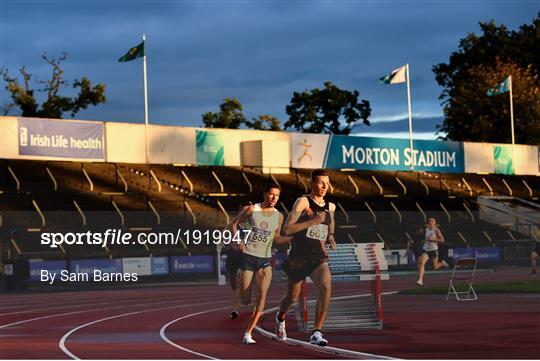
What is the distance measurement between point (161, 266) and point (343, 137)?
19.5 metres

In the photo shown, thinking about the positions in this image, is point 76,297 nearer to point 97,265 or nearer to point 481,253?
point 97,265

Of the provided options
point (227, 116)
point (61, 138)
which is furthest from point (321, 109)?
point (61, 138)

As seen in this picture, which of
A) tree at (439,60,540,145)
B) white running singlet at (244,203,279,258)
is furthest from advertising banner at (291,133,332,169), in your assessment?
white running singlet at (244,203,279,258)

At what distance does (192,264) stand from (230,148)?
476 inches

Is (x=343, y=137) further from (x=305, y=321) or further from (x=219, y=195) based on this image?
(x=305, y=321)

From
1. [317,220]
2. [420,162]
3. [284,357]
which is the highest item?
[420,162]

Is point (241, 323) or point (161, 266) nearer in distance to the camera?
point (241, 323)

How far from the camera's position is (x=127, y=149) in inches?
1879

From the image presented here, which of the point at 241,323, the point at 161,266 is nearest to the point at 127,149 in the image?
the point at 161,266

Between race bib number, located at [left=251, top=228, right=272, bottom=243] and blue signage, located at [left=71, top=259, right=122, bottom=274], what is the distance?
2292 centimetres

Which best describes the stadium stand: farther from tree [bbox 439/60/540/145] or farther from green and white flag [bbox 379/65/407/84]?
tree [bbox 439/60/540/145]

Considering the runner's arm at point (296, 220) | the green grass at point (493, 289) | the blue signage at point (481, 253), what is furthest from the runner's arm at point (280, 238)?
the blue signage at point (481, 253)

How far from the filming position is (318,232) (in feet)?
45.8

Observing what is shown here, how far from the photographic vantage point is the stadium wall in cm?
4459
